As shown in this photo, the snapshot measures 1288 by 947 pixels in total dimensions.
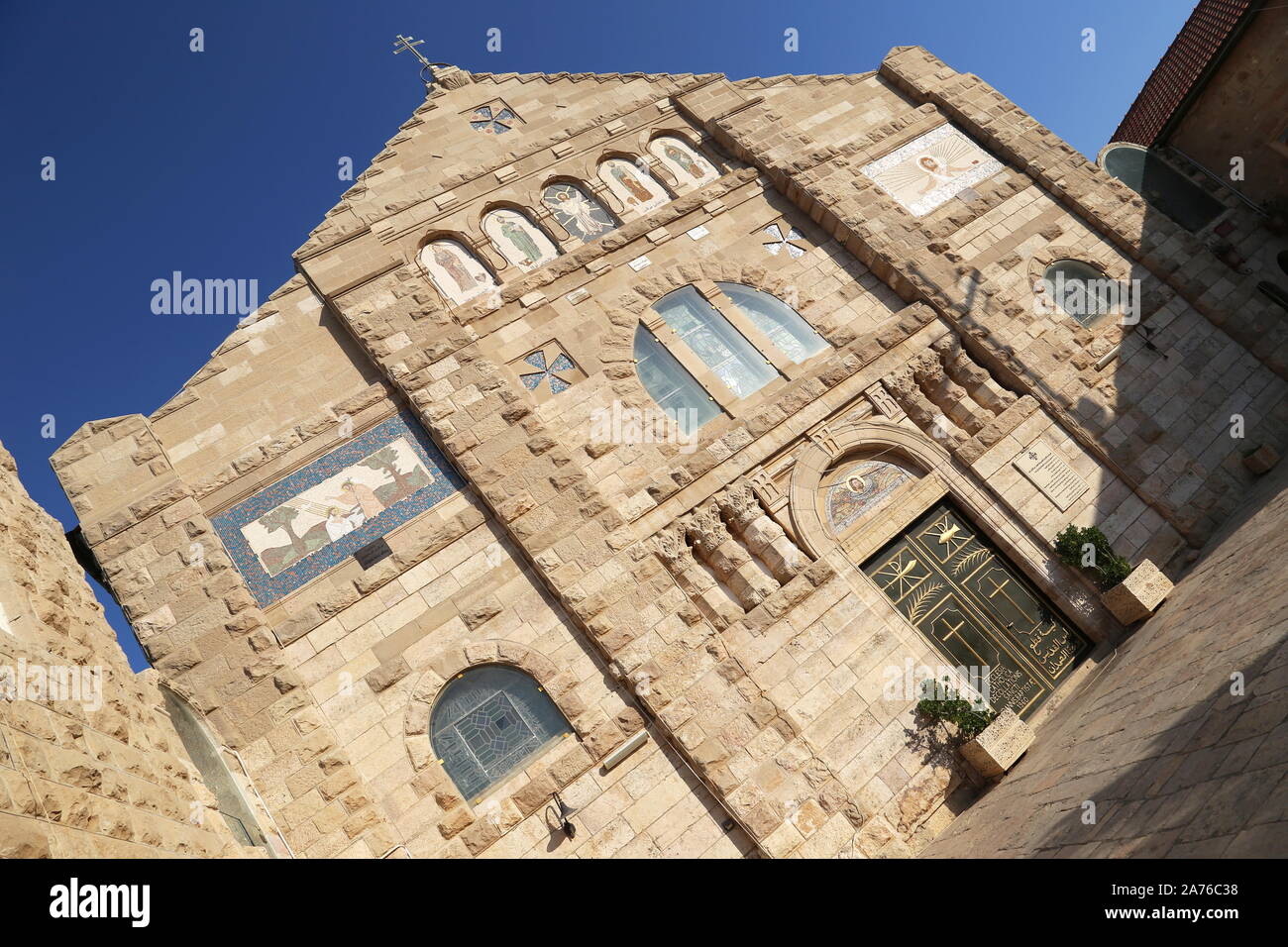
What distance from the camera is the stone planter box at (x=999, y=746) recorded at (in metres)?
11.3

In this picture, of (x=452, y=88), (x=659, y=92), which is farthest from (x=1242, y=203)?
(x=452, y=88)

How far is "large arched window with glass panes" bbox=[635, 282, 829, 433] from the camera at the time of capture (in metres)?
15.0

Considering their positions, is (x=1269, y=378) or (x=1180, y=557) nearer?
(x=1180, y=557)

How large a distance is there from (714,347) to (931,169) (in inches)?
318

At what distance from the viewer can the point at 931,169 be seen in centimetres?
1875

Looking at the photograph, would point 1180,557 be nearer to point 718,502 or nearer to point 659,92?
point 718,502

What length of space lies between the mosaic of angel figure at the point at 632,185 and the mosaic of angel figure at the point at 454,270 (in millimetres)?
3888

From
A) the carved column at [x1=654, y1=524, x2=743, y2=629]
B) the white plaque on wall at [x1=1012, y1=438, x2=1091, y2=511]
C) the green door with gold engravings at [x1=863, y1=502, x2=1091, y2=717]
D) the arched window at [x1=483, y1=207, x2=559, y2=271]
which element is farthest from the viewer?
the arched window at [x1=483, y1=207, x2=559, y2=271]

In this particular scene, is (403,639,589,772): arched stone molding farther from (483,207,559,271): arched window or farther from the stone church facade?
(483,207,559,271): arched window

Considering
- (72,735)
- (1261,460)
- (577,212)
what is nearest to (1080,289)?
(1261,460)

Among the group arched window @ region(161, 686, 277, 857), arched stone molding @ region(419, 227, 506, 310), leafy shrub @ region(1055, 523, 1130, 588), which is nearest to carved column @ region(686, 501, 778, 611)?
leafy shrub @ region(1055, 523, 1130, 588)

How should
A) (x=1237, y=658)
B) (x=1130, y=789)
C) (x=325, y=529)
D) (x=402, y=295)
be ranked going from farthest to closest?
(x=402, y=295) → (x=325, y=529) → (x=1237, y=658) → (x=1130, y=789)

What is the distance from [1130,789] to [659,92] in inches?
727
